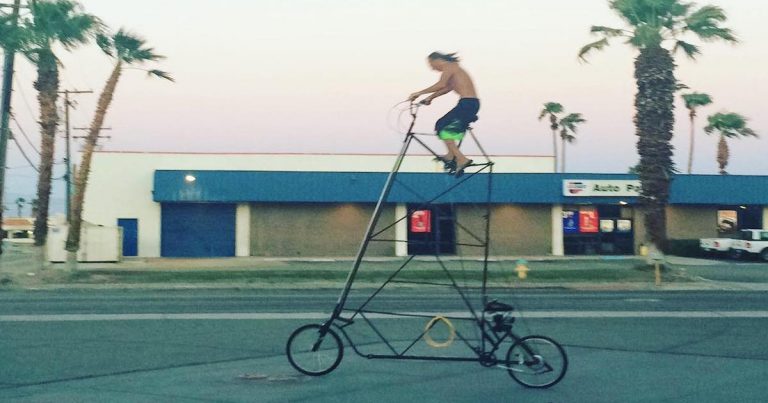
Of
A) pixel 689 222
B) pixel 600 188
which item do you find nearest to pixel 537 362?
pixel 600 188

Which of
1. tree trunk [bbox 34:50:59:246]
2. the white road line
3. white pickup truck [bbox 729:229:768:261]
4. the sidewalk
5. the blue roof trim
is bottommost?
the white road line

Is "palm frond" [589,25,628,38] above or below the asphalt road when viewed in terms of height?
above

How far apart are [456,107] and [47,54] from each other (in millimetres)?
24221

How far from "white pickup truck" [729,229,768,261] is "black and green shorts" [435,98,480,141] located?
118 feet

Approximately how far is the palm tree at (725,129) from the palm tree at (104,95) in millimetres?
42668

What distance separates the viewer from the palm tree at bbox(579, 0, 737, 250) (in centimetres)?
3178

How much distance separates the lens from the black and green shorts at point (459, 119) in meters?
10.5

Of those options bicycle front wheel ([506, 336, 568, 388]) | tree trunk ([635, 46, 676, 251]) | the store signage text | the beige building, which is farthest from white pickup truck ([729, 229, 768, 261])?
bicycle front wheel ([506, 336, 568, 388])

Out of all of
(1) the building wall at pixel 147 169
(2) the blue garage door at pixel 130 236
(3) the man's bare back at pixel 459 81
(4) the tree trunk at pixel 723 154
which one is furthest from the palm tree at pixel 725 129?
(3) the man's bare back at pixel 459 81

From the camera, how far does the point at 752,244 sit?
4250 centimetres

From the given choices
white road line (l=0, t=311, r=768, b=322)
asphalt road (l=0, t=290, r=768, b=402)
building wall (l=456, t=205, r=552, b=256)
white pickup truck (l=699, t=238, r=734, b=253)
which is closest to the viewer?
asphalt road (l=0, t=290, r=768, b=402)

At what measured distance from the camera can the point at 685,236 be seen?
4828 cm

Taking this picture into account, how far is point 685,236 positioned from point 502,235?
998cm

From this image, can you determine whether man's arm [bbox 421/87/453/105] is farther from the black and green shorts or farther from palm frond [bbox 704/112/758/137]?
palm frond [bbox 704/112/758/137]
